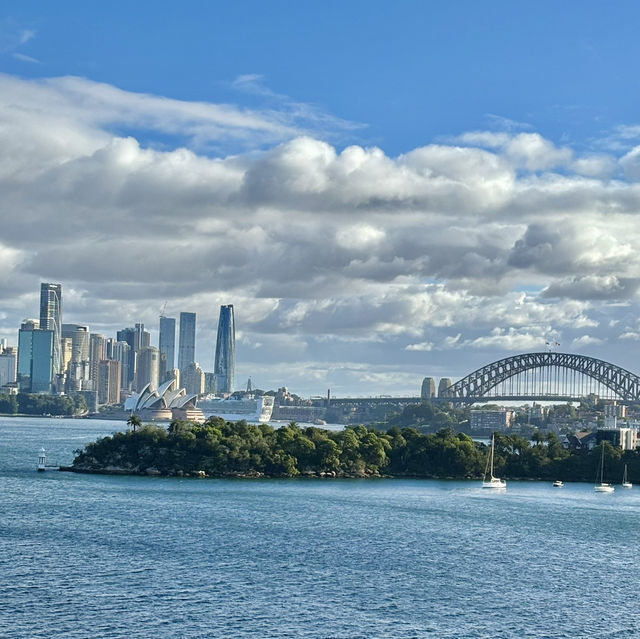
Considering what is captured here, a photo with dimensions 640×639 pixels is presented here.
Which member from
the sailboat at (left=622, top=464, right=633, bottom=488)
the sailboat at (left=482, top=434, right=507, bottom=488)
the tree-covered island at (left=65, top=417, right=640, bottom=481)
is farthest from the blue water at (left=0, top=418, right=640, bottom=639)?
the sailboat at (left=622, top=464, right=633, bottom=488)

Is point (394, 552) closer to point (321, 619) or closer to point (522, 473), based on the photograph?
point (321, 619)

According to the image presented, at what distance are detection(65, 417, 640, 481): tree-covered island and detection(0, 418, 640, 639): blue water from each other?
1051 centimetres

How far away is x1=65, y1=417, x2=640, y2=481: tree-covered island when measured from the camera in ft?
313

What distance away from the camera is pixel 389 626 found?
130 ft

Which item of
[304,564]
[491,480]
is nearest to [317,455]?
[491,480]

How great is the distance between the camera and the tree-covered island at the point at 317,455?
313 feet

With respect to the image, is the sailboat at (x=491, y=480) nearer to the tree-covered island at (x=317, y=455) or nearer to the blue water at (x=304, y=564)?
the tree-covered island at (x=317, y=455)

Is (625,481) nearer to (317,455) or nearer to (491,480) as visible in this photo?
(491,480)

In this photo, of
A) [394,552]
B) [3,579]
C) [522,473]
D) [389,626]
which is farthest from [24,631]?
[522,473]

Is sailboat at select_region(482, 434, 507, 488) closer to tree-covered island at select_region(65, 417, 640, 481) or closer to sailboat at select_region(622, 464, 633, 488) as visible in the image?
tree-covered island at select_region(65, 417, 640, 481)

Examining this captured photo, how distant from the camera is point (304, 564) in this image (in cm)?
5106

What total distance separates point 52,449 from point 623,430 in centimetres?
6332

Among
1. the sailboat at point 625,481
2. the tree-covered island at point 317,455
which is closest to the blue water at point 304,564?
the tree-covered island at point 317,455

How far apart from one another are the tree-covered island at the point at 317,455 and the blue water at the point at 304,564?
10.5 meters
